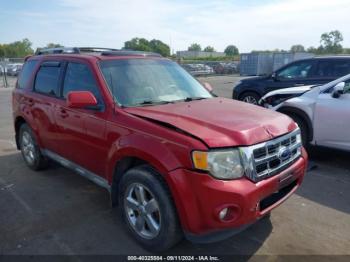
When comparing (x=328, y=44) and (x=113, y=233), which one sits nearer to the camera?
(x=113, y=233)

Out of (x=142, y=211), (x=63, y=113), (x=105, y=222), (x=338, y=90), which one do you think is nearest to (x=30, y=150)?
(x=63, y=113)

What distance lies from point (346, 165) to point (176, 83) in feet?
11.2

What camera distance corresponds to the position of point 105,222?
153 inches

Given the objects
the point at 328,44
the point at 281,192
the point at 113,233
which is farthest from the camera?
the point at 328,44

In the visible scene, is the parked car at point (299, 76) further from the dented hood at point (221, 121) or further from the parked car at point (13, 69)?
the parked car at point (13, 69)

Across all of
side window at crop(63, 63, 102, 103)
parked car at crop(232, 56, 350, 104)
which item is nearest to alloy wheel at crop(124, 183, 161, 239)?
side window at crop(63, 63, 102, 103)

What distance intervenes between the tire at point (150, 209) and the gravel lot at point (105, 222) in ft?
0.66

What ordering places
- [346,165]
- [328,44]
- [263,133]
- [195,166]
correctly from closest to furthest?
[195,166] < [263,133] < [346,165] < [328,44]

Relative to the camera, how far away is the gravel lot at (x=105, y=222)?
336 centimetres

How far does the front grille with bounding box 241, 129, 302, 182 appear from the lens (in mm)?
2877

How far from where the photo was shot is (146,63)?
170 inches

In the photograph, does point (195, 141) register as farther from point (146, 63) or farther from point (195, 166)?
point (146, 63)

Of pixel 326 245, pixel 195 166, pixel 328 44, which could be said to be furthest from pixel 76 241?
pixel 328 44

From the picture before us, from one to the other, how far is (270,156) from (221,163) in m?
0.55
